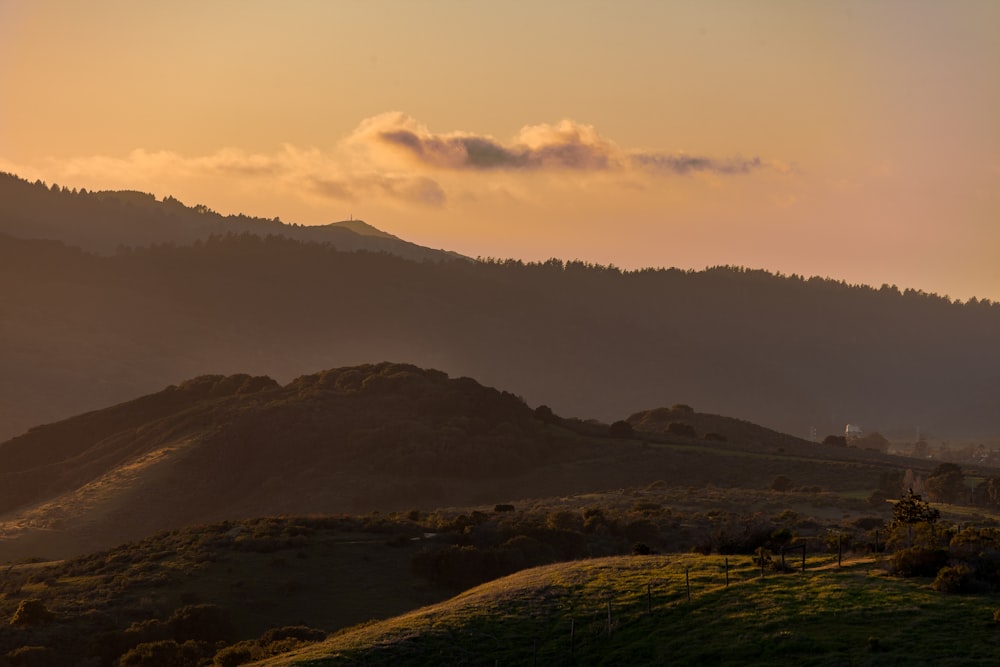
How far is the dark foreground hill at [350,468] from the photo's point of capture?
6383 inches

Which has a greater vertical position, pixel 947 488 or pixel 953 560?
pixel 953 560

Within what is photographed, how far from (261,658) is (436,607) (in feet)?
28.3

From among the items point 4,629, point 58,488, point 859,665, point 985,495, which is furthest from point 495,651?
point 58,488

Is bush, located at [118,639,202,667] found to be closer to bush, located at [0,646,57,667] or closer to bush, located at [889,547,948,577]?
bush, located at [0,646,57,667]

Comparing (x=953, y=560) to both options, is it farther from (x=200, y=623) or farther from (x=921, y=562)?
(x=200, y=623)

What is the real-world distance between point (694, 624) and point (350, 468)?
443 ft

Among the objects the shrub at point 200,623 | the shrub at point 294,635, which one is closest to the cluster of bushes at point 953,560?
the shrub at point 294,635

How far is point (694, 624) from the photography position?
4841cm

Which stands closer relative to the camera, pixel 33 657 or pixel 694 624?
pixel 694 624

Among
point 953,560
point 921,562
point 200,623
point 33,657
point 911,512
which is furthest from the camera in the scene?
point 200,623

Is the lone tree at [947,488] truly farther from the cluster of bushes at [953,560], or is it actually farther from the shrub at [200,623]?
the cluster of bushes at [953,560]

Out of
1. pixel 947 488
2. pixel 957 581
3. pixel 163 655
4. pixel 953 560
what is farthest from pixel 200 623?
pixel 947 488

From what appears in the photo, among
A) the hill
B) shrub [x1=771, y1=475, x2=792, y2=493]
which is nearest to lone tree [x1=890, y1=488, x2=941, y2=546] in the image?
the hill

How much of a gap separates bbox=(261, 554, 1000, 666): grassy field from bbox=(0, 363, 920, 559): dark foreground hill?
101 meters
